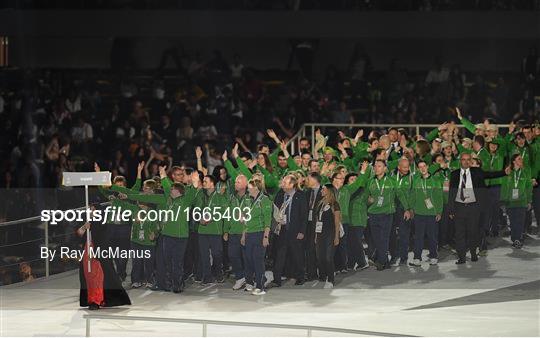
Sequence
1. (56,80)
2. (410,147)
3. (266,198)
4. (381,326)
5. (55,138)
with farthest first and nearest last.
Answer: (56,80) < (55,138) < (410,147) < (266,198) < (381,326)

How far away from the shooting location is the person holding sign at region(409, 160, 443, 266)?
1870cm

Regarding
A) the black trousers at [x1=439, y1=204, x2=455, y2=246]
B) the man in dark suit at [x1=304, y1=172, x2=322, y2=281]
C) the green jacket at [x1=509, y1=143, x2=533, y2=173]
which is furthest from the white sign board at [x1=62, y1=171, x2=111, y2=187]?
the green jacket at [x1=509, y1=143, x2=533, y2=173]

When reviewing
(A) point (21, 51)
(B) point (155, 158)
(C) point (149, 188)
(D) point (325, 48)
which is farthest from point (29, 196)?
(D) point (325, 48)

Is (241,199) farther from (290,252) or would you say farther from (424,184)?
(424,184)

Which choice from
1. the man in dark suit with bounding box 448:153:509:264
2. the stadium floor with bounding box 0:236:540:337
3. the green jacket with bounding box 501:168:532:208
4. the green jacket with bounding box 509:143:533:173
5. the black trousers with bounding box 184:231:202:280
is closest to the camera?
the stadium floor with bounding box 0:236:540:337

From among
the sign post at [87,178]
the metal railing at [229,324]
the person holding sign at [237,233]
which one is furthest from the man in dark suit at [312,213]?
the metal railing at [229,324]

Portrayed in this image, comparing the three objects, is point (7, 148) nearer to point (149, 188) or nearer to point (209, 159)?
point (209, 159)

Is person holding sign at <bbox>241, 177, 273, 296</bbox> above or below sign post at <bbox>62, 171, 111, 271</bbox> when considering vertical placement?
below

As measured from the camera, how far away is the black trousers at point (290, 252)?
17.8 meters

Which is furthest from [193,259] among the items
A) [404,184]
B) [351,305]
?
[404,184]

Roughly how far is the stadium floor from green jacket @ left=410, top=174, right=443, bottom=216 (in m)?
0.77

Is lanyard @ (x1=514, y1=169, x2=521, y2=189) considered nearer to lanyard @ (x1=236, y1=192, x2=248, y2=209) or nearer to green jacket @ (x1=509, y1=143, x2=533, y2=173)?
green jacket @ (x1=509, y1=143, x2=533, y2=173)

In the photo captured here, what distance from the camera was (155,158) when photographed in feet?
80.4

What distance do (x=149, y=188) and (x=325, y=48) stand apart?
14400mm
